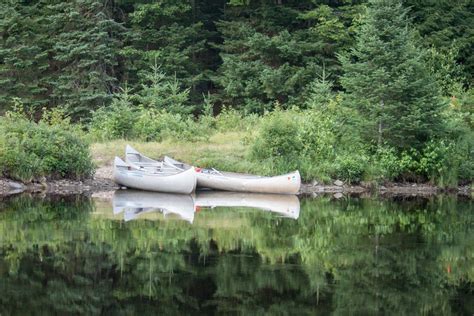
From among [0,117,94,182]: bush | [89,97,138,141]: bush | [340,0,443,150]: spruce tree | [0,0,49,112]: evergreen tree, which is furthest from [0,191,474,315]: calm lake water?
[0,0,49,112]: evergreen tree

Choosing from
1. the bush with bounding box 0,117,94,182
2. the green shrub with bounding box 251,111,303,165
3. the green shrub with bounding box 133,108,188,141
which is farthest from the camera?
the green shrub with bounding box 133,108,188,141

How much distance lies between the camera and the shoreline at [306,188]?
84.7 feet

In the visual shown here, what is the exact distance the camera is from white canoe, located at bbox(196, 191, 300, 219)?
22.5 m

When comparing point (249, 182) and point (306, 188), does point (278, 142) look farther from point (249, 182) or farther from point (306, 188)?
point (249, 182)

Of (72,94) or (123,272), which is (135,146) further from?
(123,272)

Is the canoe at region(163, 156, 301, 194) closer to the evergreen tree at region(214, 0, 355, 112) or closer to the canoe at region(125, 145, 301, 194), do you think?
the canoe at region(125, 145, 301, 194)

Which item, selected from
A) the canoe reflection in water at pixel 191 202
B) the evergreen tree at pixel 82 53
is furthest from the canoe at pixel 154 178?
the evergreen tree at pixel 82 53

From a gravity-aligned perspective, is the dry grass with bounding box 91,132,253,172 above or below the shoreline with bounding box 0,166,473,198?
above

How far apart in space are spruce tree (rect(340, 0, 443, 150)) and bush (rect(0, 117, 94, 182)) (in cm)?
917

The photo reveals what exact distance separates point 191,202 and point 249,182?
9.46ft

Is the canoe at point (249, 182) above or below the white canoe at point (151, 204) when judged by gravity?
above

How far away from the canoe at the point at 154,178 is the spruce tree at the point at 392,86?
6637 millimetres

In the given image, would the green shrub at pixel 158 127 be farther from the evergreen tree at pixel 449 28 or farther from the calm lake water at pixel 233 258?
the evergreen tree at pixel 449 28

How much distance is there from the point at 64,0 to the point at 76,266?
102ft
